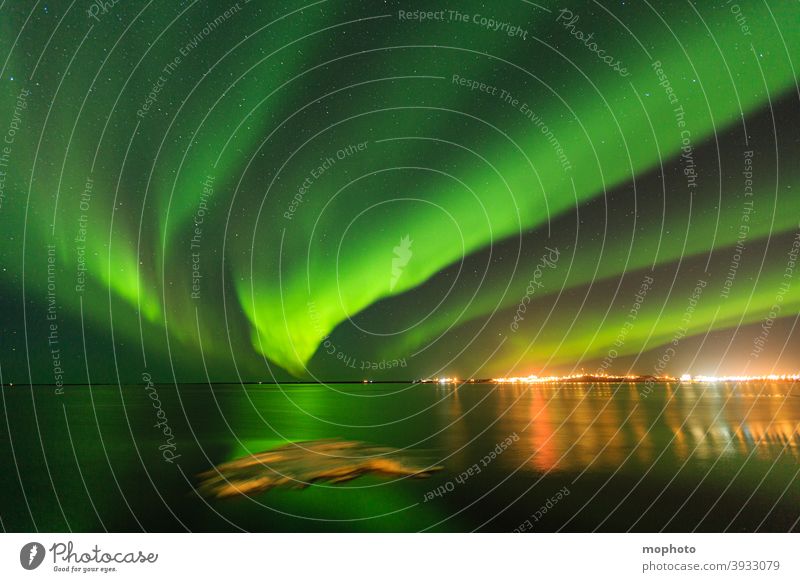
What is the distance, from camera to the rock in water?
42.4ft

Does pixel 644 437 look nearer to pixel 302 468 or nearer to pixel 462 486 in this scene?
pixel 462 486

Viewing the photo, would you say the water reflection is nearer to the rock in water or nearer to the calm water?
the calm water

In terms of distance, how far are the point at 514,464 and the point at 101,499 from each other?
420 inches
